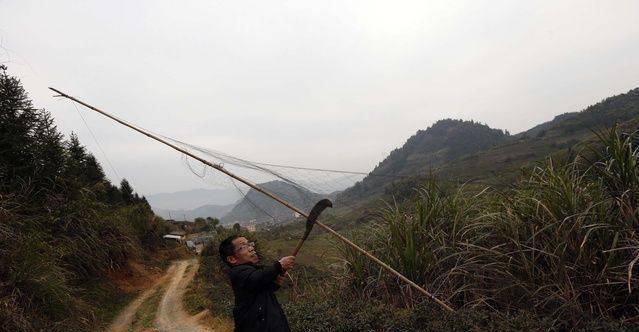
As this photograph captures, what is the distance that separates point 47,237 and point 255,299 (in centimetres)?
1404

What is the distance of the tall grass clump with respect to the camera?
4.20 meters

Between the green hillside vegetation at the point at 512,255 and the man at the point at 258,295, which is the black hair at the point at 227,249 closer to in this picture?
the man at the point at 258,295

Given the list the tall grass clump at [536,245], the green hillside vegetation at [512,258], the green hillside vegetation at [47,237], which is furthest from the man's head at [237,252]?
the green hillside vegetation at [47,237]

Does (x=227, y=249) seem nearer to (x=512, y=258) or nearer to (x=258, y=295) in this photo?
(x=258, y=295)

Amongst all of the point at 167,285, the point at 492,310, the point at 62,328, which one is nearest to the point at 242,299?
the point at 492,310

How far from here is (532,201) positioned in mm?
5168

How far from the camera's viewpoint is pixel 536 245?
A: 16.1ft

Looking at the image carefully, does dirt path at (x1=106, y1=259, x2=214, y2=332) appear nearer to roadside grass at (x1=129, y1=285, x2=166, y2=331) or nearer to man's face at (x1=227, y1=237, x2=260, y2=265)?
roadside grass at (x1=129, y1=285, x2=166, y2=331)

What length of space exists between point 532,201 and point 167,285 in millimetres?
19924

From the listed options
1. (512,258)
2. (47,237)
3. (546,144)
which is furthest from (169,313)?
(546,144)

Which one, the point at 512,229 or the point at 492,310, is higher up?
the point at 512,229

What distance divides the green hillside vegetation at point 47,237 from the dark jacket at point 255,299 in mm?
7422

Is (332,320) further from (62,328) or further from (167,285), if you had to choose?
(167,285)

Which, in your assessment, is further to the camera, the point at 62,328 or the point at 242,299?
the point at 62,328
